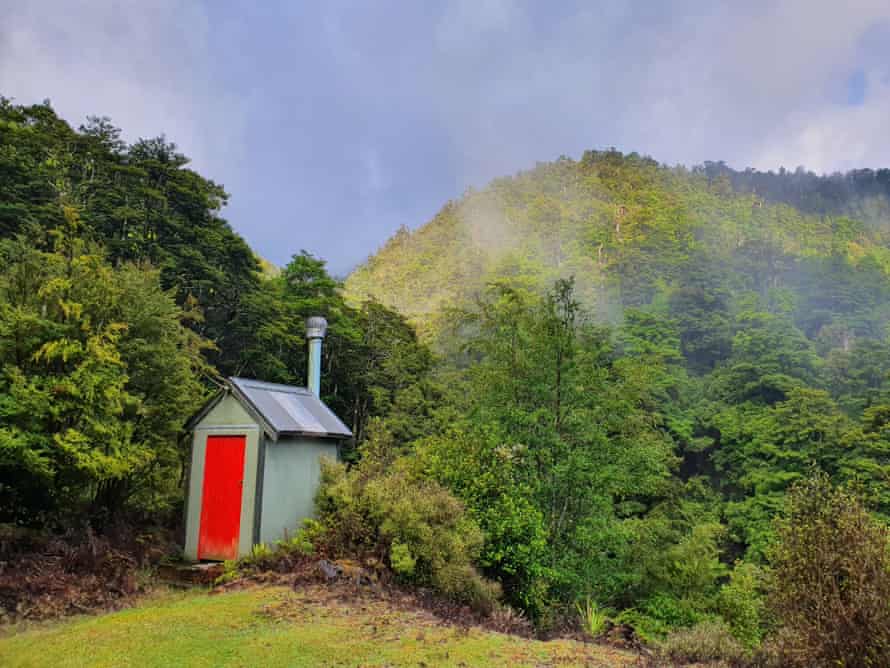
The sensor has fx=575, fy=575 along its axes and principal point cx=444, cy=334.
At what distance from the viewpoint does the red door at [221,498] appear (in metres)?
9.87

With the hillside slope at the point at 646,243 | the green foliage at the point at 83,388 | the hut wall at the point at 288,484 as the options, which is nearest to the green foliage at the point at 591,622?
the hut wall at the point at 288,484

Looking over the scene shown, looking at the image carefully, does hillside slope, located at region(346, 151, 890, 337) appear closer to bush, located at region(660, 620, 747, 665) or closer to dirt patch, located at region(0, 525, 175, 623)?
dirt patch, located at region(0, 525, 175, 623)

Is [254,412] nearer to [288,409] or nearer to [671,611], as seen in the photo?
[288,409]

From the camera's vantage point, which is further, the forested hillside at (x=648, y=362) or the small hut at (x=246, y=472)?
the forested hillside at (x=648, y=362)

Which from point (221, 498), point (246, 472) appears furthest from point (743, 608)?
point (221, 498)

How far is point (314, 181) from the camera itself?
43094 mm

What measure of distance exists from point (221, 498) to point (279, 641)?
186 inches

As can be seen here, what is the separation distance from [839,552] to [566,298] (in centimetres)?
936

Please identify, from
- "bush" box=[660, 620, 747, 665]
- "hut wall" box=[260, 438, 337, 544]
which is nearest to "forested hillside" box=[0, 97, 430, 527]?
"hut wall" box=[260, 438, 337, 544]

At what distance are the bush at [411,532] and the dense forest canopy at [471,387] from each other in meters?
0.04

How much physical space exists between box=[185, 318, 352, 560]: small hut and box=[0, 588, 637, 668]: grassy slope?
2.32 m

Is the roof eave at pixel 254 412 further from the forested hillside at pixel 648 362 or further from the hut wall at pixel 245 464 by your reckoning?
the forested hillside at pixel 648 362

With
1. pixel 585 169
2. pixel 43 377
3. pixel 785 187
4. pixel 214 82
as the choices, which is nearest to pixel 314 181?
pixel 214 82

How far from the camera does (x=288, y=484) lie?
10242 mm
